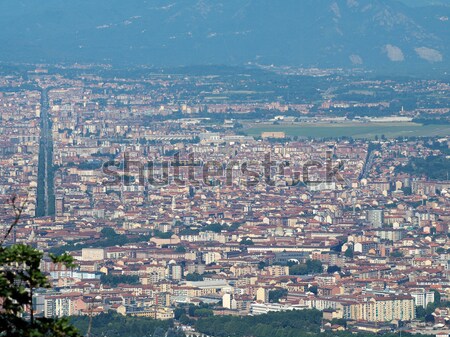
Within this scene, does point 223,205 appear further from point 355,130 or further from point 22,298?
point 22,298

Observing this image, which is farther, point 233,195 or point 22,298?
point 233,195

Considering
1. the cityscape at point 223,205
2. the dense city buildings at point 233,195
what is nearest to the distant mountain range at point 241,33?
the cityscape at point 223,205

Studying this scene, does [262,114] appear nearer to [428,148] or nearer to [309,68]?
[428,148]

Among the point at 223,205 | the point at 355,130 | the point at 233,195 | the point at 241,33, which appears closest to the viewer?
the point at 223,205

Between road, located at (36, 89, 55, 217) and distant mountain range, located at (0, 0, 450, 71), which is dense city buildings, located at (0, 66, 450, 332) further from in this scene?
distant mountain range, located at (0, 0, 450, 71)

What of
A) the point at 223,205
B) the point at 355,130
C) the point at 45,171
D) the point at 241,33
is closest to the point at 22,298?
the point at 223,205

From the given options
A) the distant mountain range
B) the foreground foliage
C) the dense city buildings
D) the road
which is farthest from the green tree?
the distant mountain range
